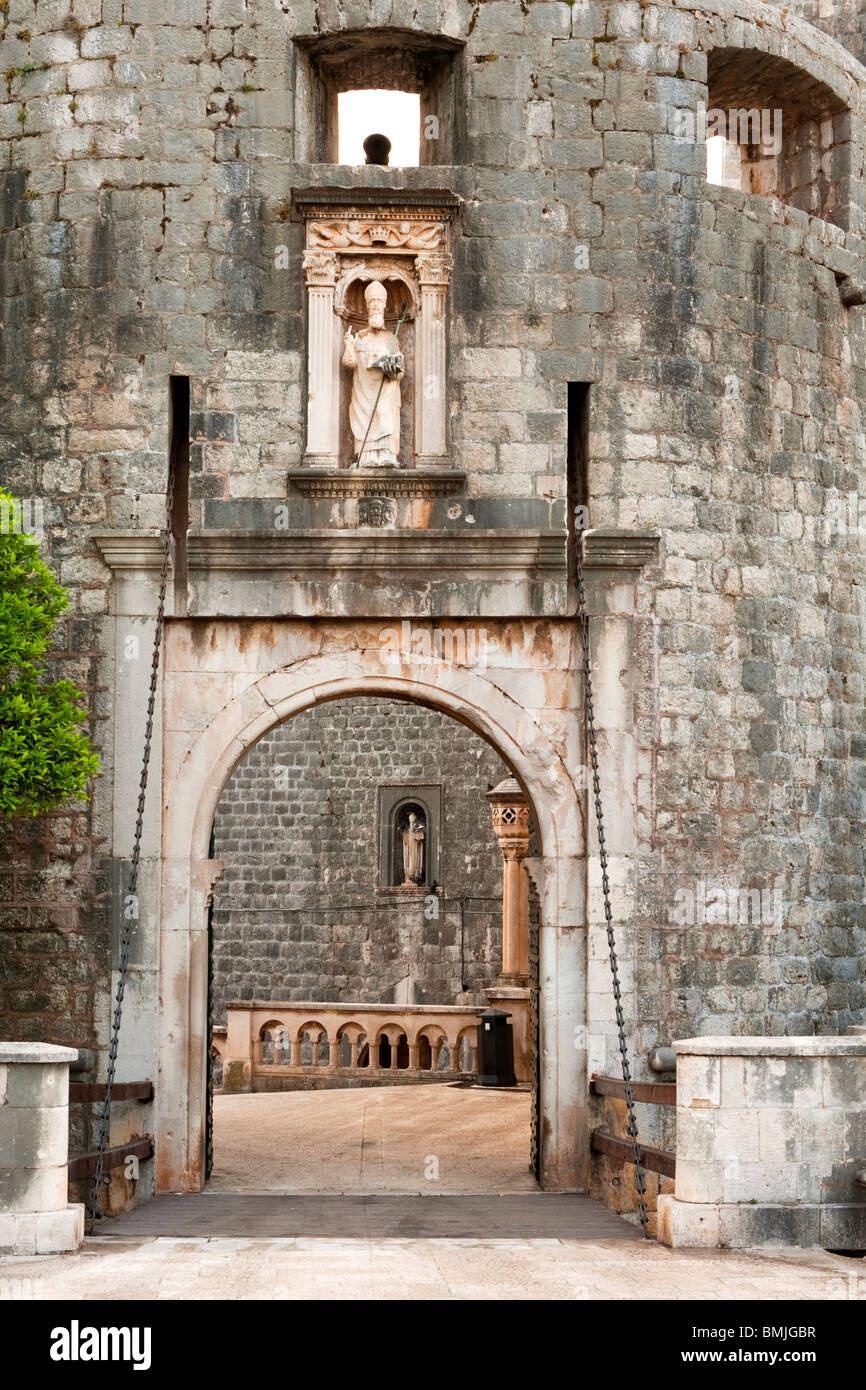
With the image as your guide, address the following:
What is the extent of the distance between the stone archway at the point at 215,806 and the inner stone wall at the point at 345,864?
1016 centimetres

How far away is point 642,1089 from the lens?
10.3 metres

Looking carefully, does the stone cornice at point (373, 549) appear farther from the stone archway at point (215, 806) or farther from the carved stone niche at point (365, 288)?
the stone archway at point (215, 806)

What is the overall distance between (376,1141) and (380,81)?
279 inches

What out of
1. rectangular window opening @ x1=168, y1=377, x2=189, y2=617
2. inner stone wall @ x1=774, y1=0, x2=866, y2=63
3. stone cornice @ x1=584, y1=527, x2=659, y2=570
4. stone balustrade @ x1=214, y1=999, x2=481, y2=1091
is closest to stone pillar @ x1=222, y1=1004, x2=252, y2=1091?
stone balustrade @ x1=214, y1=999, x2=481, y2=1091

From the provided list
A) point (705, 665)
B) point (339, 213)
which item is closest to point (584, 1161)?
point (705, 665)

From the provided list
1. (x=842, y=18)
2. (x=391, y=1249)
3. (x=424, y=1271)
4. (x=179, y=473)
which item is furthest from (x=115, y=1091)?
(x=842, y=18)

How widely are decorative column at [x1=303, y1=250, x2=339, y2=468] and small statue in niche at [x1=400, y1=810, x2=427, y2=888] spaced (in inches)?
443

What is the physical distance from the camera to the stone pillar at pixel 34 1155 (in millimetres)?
7980

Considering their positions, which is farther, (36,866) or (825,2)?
(825,2)

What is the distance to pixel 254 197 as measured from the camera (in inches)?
436

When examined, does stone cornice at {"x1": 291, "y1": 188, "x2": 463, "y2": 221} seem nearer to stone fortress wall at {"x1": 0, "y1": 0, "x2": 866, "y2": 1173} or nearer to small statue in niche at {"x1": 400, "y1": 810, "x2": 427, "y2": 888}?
stone fortress wall at {"x1": 0, "y1": 0, "x2": 866, "y2": 1173}

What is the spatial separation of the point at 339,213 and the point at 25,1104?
551 cm

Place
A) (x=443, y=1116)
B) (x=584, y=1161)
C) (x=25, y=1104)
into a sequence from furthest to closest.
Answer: (x=443, y=1116) → (x=584, y=1161) → (x=25, y=1104)

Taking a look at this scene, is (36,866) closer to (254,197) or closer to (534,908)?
(534,908)
